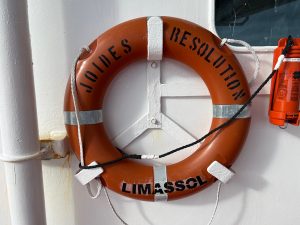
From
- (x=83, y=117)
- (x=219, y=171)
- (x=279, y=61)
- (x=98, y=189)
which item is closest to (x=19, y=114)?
(x=83, y=117)

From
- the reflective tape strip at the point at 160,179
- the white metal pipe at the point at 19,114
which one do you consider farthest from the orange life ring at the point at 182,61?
the white metal pipe at the point at 19,114

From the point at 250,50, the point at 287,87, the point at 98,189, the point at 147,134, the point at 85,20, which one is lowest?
the point at 98,189

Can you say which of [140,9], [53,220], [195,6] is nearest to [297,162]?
[195,6]

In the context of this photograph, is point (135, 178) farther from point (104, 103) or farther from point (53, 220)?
point (53, 220)

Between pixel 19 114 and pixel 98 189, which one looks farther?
pixel 98 189

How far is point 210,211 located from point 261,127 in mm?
342

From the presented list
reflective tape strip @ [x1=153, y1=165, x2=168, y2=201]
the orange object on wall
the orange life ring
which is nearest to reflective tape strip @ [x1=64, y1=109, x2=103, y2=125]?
the orange life ring

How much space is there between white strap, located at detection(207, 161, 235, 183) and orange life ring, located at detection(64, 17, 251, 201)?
1 centimetres

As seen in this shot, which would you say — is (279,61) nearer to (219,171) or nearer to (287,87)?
(287,87)

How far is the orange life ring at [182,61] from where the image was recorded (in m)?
0.84

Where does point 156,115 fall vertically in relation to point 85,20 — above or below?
below

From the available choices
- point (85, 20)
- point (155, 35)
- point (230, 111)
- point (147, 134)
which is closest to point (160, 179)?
point (147, 134)

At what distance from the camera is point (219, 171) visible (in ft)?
2.94

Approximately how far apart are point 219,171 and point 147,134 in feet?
0.85
